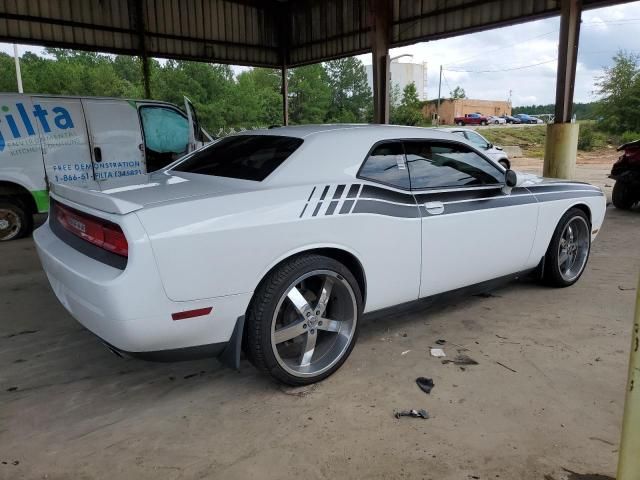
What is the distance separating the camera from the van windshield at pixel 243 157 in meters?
3.06

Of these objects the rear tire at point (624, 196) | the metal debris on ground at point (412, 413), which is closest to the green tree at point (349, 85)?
the rear tire at point (624, 196)

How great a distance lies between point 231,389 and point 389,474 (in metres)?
1.12

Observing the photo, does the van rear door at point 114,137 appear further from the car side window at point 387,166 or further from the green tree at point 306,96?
the green tree at point 306,96

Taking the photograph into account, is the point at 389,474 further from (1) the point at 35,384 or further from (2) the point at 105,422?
(1) the point at 35,384

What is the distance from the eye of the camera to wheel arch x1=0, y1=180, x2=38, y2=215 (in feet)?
21.8

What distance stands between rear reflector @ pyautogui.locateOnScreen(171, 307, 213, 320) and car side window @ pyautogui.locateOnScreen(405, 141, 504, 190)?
1656 millimetres

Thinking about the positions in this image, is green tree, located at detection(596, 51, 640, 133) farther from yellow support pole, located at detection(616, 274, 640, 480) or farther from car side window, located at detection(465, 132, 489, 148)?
yellow support pole, located at detection(616, 274, 640, 480)

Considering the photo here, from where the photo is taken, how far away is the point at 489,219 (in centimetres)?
371

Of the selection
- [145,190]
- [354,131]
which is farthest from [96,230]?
[354,131]

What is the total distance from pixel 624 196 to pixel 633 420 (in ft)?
29.8

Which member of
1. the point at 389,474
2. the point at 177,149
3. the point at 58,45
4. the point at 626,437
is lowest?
the point at 389,474

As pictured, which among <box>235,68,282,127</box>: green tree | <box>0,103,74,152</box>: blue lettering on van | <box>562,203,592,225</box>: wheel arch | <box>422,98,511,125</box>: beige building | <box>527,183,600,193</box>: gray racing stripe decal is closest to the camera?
<box>527,183,600,193</box>: gray racing stripe decal

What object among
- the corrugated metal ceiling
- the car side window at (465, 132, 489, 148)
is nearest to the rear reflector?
the corrugated metal ceiling

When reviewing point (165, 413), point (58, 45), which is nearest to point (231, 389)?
point (165, 413)
